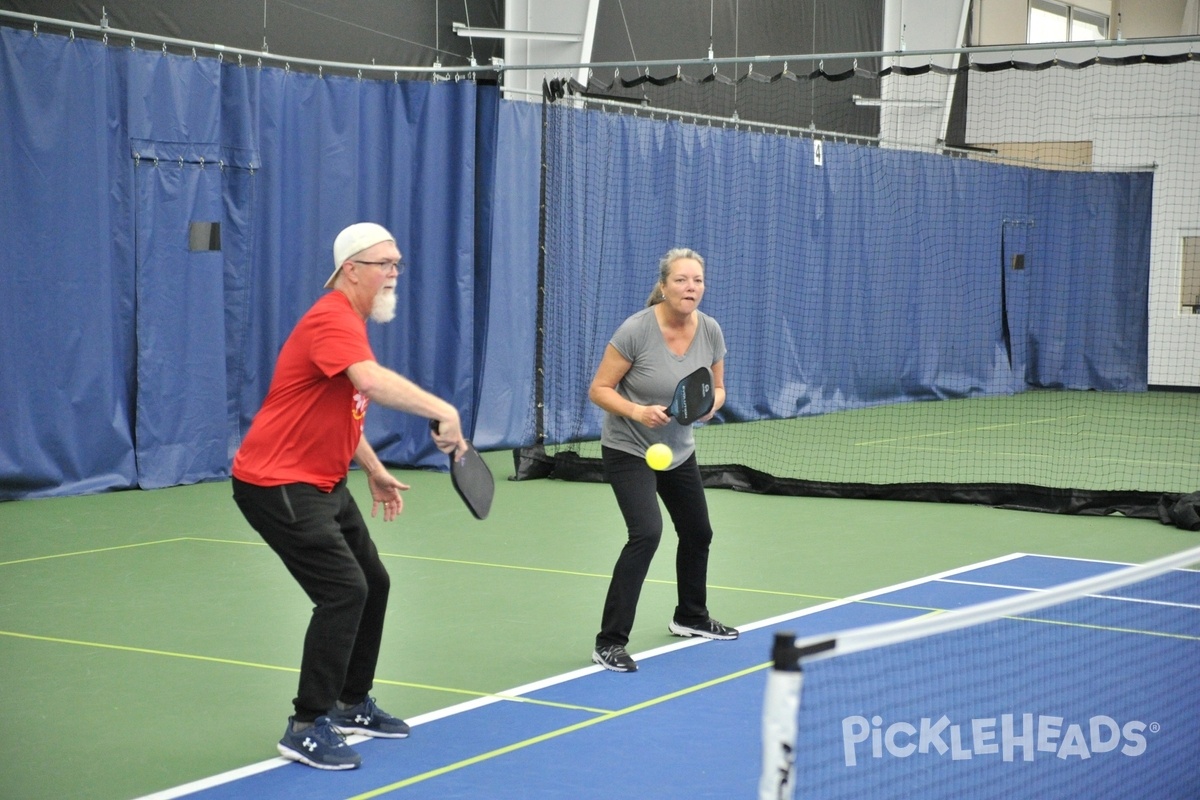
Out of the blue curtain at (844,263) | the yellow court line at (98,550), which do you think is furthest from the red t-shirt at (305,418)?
the blue curtain at (844,263)

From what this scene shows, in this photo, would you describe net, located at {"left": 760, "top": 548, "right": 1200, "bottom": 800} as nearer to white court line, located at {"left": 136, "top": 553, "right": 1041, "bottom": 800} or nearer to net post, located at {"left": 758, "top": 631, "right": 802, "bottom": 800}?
net post, located at {"left": 758, "top": 631, "right": 802, "bottom": 800}

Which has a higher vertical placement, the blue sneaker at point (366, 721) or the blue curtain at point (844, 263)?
the blue curtain at point (844, 263)

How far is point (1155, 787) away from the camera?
4016mm

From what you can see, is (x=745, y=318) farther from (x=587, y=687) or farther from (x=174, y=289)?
(x=587, y=687)

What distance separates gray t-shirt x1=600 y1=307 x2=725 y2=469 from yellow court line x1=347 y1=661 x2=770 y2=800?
2.97ft

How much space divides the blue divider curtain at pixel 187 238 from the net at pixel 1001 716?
689 centimetres

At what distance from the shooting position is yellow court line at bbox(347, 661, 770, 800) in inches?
173

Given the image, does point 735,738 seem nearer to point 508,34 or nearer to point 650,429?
point 650,429

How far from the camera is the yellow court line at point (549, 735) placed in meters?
4.39

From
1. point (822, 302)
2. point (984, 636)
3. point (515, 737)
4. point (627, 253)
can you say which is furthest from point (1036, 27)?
point (515, 737)

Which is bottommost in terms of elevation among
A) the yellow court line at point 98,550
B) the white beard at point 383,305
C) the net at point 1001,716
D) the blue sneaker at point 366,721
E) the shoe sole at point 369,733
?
the yellow court line at point 98,550

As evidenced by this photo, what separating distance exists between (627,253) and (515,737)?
31.8 ft

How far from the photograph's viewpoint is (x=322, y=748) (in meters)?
4.54

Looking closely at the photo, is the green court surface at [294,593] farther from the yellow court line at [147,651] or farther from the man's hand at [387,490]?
the man's hand at [387,490]
